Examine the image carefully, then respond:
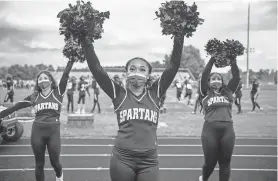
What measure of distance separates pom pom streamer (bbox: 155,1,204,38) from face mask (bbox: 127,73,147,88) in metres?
0.48

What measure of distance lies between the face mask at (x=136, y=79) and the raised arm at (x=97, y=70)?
0.15m

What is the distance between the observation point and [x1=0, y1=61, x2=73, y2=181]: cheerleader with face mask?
14.4ft

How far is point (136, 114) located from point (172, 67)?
588mm

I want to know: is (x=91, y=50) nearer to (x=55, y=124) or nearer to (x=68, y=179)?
(x=55, y=124)

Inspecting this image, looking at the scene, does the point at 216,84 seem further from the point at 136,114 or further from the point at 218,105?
the point at 136,114

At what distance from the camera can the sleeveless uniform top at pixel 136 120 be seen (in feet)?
8.73

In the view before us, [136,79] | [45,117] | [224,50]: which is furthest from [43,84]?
[224,50]

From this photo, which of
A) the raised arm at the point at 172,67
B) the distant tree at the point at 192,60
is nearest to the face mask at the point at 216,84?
the raised arm at the point at 172,67

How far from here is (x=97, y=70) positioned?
2713mm

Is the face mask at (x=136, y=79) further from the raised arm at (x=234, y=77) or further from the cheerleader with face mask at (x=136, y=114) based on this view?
the raised arm at (x=234, y=77)

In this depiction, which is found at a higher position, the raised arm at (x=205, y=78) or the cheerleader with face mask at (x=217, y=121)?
the raised arm at (x=205, y=78)

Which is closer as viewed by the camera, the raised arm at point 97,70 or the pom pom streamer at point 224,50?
the raised arm at point 97,70

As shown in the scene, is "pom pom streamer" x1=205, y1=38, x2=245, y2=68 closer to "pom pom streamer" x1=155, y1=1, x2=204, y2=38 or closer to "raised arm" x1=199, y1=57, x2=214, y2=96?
"raised arm" x1=199, y1=57, x2=214, y2=96

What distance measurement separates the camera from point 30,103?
4656mm
